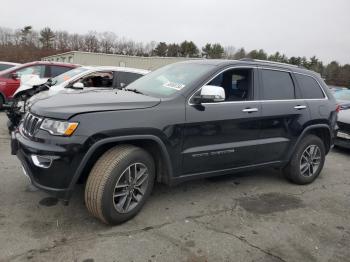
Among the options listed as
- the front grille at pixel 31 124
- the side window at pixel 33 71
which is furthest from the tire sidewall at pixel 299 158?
the side window at pixel 33 71

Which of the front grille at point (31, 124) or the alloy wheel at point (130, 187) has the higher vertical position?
the front grille at point (31, 124)

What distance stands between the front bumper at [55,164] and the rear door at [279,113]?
2420 mm

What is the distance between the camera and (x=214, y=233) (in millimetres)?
3260

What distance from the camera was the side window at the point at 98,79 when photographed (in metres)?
7.21

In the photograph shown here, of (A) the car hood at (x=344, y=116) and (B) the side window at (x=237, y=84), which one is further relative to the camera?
(A) the car hood at (x=344, y=116)

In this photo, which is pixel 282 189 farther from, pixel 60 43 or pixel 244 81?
pixel 60 43

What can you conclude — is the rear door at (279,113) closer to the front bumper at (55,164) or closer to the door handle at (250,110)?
the door handle at (250,110)

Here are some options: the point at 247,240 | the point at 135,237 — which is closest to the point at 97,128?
the point at 135,237

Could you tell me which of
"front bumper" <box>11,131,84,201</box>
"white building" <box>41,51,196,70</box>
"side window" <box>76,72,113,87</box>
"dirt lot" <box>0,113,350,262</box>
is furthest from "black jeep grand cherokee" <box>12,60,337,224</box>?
"white building" <box>41,51,196,70</box>

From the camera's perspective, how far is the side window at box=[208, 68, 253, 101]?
4027mm

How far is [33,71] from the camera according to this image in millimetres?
9234

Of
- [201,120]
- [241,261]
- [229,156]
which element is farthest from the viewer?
[229,156]

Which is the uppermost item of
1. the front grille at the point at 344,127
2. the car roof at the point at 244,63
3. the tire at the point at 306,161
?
the car roof at the point at 244,63

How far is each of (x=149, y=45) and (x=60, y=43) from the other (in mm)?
17796
